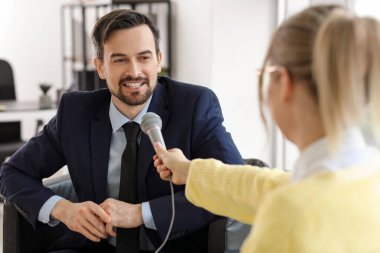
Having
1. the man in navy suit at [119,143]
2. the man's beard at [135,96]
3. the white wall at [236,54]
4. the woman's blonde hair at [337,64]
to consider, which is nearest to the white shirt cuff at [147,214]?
the man in navy suit at [119,143]

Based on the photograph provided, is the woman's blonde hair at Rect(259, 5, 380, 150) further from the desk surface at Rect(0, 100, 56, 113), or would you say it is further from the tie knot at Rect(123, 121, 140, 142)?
the desk surface at Rect(0, 100, 56, 113)

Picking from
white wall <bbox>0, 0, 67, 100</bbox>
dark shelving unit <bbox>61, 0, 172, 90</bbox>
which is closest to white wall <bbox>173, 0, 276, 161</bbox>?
dark shelving unit <bbox>61, 0, 172, 90</bbox>

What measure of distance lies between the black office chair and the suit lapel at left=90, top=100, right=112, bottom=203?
237 cm

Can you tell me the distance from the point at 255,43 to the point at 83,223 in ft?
9.17

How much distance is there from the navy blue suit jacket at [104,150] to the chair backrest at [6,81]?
2982mm

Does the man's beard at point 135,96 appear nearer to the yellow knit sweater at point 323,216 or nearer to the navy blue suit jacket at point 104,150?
the navy blue suit jacket at point 104,150

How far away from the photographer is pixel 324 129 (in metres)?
0.92

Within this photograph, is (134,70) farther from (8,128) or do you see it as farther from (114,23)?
(8,128)

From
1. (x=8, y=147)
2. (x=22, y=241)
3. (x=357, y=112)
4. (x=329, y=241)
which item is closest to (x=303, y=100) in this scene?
(x=357, y=112)

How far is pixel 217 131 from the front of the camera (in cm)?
184

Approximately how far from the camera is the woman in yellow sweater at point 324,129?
88cm

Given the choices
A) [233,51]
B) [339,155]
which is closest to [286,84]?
[339,155]

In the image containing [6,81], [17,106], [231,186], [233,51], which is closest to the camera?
[231,186]

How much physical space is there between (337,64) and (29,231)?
4.46 ft
